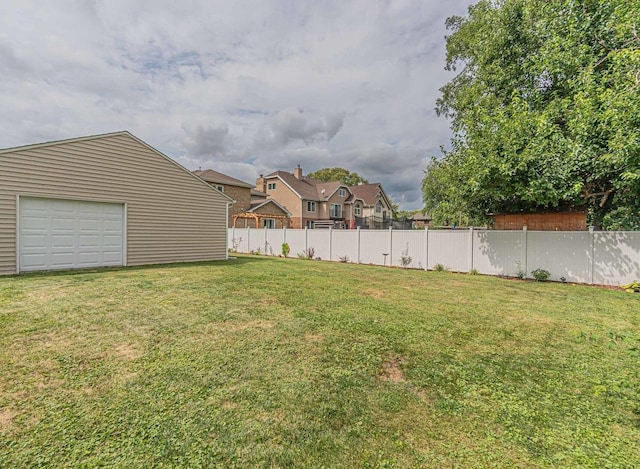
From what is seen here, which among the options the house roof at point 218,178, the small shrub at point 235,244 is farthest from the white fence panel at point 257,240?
the house roof at point 218,178

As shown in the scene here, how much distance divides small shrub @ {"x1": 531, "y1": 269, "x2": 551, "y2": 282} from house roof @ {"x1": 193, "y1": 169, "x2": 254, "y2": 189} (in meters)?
22.6

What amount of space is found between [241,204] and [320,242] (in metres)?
13.4

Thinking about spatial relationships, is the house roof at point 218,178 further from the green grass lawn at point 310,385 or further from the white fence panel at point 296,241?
the green grass lawn at point 310,385

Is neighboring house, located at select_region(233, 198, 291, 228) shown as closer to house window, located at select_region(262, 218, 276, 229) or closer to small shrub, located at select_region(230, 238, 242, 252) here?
house window, located at select_region(262, 218, 276, 229)

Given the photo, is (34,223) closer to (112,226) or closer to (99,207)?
(99,207)

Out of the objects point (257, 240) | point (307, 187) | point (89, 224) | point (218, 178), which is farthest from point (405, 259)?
point (307, 187)

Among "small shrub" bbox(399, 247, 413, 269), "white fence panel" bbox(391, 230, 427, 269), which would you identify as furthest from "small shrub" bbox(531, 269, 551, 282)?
"small shrub" bbox(399, 247, 413, 269)

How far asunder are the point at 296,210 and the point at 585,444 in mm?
29903

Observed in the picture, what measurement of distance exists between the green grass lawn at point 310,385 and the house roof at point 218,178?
20.5 metres

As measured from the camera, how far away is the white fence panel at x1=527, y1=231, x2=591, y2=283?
9180 millimetres

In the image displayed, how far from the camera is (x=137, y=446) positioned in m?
2.09

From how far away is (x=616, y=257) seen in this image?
28.5ft

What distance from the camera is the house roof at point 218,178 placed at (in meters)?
25.4

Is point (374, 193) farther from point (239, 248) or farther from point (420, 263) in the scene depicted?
point (420, 263)
